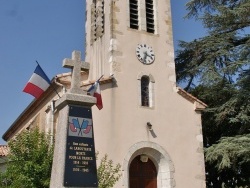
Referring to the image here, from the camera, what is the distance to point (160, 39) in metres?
15.7

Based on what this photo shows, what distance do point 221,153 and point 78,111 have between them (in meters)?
7.36

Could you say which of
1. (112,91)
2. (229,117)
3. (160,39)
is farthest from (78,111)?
(229,117)

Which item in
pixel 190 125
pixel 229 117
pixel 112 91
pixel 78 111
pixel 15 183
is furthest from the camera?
pixel 229 117

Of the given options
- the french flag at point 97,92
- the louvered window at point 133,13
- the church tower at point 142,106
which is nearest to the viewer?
the french flag at point 97,92

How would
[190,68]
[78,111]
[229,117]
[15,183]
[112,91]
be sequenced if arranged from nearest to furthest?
1. [78,111]
2. [15,183]
3. [112,91]
4. [229,117]
5. [190,68]

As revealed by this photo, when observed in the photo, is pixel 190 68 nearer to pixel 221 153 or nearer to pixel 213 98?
pixel 213 98

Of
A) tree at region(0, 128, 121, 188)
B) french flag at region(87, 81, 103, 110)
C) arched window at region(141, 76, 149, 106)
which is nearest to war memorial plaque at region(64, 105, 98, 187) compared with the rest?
tree at region(0, 128, 121, 188)

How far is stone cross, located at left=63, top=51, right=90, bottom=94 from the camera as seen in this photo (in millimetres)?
8477

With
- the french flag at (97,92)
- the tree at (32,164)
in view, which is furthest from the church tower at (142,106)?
the tree at (32,164)

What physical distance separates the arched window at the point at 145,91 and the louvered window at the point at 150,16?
2.16 meters

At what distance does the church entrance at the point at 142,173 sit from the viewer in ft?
45.9

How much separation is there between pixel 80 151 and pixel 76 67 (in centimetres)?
189

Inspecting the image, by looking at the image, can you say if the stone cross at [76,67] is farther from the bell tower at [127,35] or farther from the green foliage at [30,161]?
the bell tower at [127,35]

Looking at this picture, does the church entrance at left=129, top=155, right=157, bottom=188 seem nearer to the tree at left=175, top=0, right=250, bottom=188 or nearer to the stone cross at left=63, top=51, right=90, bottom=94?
the tree at left=175, top=0, right=250, bottom=188
